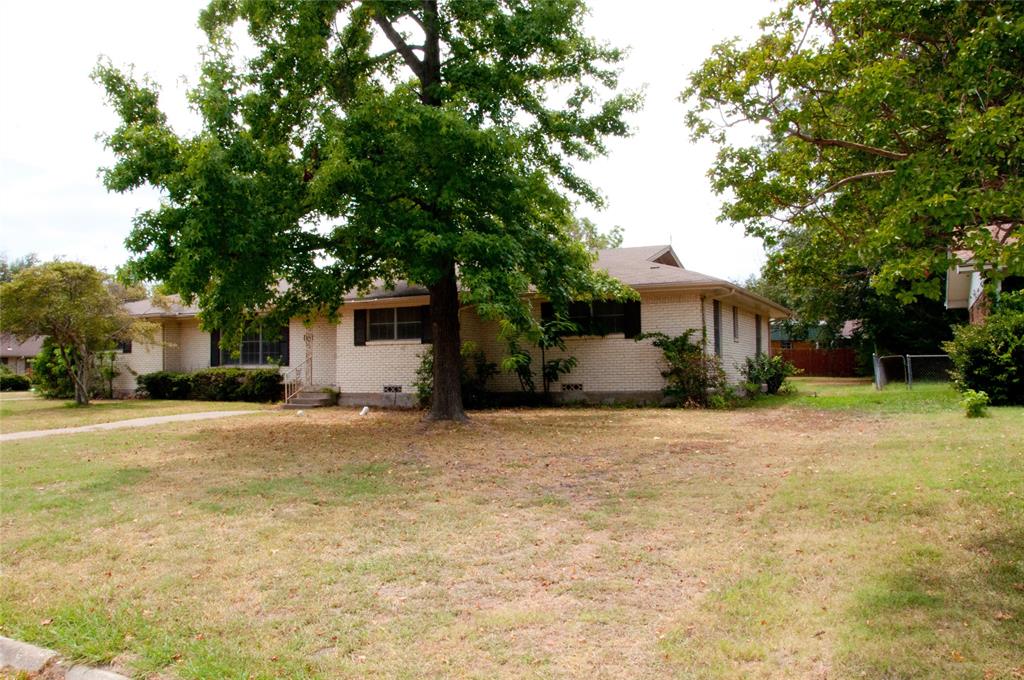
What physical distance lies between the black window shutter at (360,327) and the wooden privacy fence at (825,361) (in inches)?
910

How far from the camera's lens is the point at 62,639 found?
4160 millimetres

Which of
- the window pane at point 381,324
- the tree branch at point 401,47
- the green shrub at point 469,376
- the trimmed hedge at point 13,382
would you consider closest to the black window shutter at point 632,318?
the green shrub at point 469,376

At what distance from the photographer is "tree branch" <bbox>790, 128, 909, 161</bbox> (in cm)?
518

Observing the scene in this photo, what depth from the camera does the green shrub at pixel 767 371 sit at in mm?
19188

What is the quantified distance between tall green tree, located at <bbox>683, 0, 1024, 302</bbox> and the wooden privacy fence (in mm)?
30072

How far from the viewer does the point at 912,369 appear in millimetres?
24672

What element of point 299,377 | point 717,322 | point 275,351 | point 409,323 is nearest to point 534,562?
point 717,322

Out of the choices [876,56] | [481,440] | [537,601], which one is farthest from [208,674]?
[481,440]

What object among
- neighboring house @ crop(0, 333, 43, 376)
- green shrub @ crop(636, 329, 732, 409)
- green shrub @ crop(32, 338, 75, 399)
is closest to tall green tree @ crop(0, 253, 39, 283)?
neighboring house @ crop(0, 333, 43, 376)

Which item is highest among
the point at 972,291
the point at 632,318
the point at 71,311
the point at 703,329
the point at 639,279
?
the point at 639,279

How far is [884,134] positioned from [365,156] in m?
7.95

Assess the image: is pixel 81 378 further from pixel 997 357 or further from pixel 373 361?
pixel 997 357

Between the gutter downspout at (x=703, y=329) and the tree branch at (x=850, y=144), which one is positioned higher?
the tree branch at (x=850, y=144)

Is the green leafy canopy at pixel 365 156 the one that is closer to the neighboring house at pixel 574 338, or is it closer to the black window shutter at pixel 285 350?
the neighboring house at pixel 574 338
